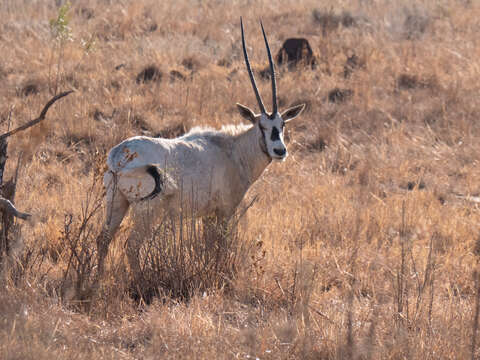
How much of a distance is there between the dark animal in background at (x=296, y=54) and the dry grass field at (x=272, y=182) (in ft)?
1.13

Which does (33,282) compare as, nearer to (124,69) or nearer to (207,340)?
(207,340)

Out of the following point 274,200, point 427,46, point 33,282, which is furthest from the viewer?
point 427,46

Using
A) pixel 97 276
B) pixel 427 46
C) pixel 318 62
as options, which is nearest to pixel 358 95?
pixel 318 62

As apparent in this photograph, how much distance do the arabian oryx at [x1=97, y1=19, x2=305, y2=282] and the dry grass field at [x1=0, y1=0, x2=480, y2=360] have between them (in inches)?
A: 10.6

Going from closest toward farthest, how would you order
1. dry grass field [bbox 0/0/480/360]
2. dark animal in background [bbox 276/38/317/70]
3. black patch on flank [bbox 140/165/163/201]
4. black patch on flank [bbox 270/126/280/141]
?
dry grass field [bbox 0/0/480/360]
black patch on flank [bbox 140/165/163/201]
black patch on flank [bbox 270/126/280/141]
dark animal in background [bbox 276/38/317/70]

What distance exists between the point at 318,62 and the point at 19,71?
5.26 meters

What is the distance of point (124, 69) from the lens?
12.7 meters

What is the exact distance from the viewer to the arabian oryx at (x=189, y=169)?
5.77 metres

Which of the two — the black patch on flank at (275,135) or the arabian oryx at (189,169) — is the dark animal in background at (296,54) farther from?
the black patch on flank at (275,135)

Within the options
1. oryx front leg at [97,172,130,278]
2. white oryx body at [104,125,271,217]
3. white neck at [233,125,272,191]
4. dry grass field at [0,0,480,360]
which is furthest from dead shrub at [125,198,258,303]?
white neck at [233,125,272,191]

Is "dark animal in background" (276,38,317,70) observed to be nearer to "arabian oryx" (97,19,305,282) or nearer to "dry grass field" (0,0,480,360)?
"dry grass field" (0,0,480,360)

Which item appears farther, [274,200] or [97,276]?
[274,200]

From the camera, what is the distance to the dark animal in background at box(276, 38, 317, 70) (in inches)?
535

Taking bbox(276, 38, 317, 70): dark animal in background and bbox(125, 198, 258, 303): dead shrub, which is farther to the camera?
bbox(276, 38, 317, 70): dark animal in background
